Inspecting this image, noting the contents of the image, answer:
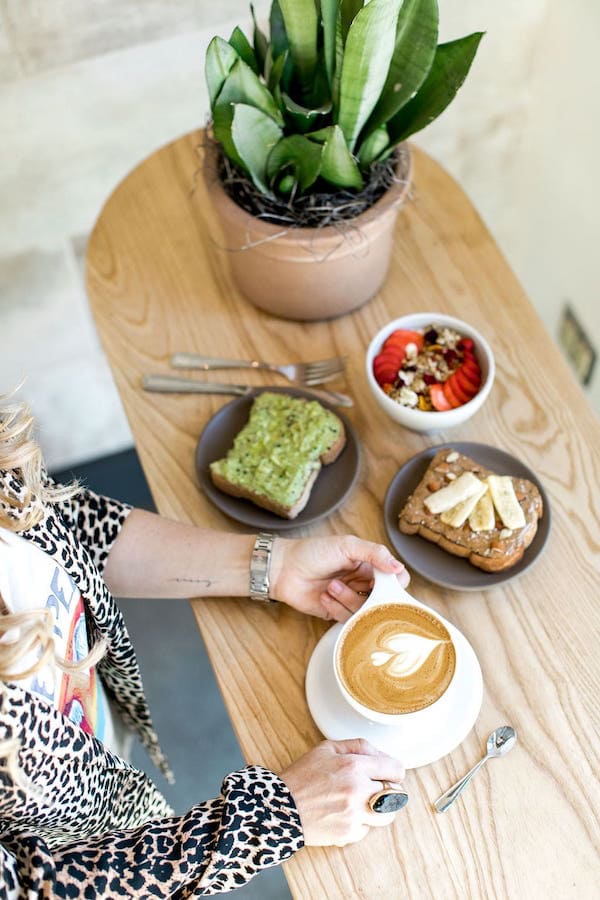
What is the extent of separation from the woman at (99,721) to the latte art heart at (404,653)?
0.28 ft

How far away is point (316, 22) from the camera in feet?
3.72

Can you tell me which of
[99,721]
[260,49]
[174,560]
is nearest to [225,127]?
[260,49]

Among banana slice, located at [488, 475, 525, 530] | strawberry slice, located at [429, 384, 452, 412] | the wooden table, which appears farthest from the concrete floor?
banana slice, located at [488, 475, 525, 530]

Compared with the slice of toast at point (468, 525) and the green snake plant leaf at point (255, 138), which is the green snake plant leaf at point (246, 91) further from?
the slice of toast at point (468, 525)

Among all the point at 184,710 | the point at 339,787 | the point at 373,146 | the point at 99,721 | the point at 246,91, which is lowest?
the point at 184,710

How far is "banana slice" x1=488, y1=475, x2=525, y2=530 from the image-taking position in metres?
1.08

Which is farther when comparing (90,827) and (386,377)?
(386,377)

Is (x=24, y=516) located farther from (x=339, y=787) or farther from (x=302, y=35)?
(x=302, y=35)

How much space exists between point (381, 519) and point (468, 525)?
0.41 ft

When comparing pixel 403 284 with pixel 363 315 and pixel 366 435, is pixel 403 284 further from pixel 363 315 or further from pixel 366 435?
pixel 366 435

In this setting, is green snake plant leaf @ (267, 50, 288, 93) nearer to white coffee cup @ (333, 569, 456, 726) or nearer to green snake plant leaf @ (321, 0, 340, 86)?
green snake plant leaf @ (321, 0, 340, 86)

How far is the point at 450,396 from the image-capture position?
1197 millimetres

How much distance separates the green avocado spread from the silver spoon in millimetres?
372

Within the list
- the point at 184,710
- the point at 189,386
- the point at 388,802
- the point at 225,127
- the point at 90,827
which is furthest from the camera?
the point at 184,710
